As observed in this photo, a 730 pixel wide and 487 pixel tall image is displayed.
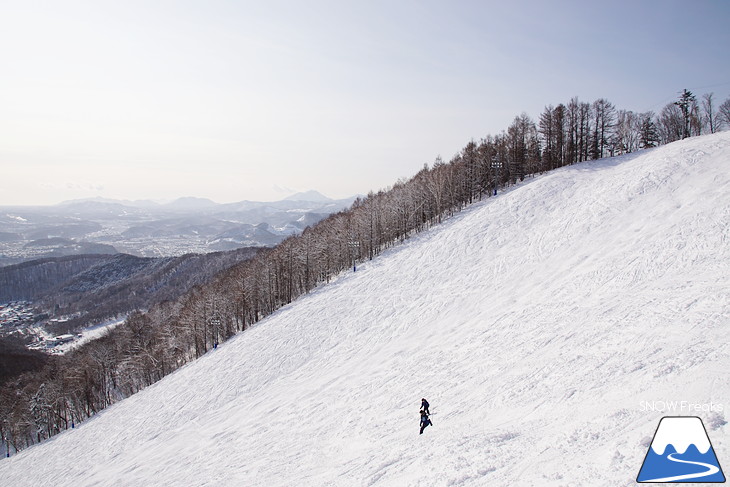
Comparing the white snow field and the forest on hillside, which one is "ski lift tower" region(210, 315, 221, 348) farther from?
the white snow field

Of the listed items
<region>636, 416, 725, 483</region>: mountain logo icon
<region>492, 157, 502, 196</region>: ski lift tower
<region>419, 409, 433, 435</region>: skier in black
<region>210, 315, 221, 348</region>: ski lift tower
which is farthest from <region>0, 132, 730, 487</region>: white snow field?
<region>492, 157, 502, 196</region>: ski lift tower

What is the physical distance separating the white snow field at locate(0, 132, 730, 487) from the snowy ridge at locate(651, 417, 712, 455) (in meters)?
0.30

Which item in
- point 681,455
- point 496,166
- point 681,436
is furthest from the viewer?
point 496,166

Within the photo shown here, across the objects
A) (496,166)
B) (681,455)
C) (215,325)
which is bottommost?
(215,325)

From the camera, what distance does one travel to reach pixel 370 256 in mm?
57438

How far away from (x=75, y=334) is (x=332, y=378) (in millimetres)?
160823

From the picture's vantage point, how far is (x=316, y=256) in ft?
190

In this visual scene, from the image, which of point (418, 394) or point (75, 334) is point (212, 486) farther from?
point (75, 334)

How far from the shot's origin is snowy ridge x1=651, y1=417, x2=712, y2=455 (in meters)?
7.88

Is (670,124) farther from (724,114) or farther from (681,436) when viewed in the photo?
(681,436)

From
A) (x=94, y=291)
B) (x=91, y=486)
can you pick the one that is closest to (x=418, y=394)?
(x=91, y=486)

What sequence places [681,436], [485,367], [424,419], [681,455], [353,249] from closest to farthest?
1. [681,455]
2. [681,436]
3. [424,419]
4. [485,367]
5. [353,249]

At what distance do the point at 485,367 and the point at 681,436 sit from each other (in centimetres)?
1093

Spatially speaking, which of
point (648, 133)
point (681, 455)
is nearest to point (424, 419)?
point (681, 455)
